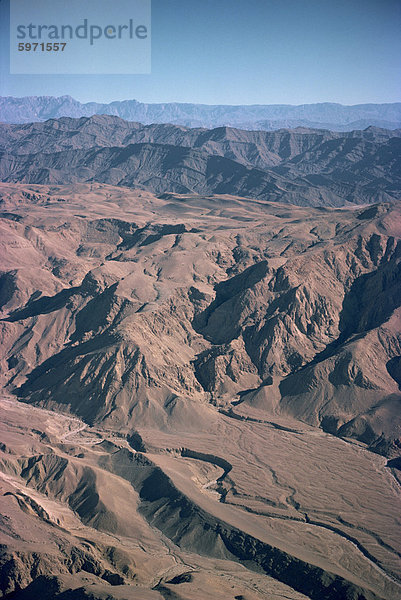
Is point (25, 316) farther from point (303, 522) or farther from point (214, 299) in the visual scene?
point (303, 522)

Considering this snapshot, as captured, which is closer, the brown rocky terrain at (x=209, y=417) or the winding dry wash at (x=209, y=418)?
the winding dry wash at (x=209, y=418)

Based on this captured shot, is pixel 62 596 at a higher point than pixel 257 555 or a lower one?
higher

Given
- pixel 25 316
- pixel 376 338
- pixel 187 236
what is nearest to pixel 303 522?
pixel 376 338

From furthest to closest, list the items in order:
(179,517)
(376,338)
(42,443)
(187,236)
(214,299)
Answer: (187,236) → (214,299) → (376,338) → (42,443) → (179,517)

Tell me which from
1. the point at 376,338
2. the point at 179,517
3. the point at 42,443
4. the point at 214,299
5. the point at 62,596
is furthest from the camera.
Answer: the point at 214,299

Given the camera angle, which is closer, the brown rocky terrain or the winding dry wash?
the winding dry wash
